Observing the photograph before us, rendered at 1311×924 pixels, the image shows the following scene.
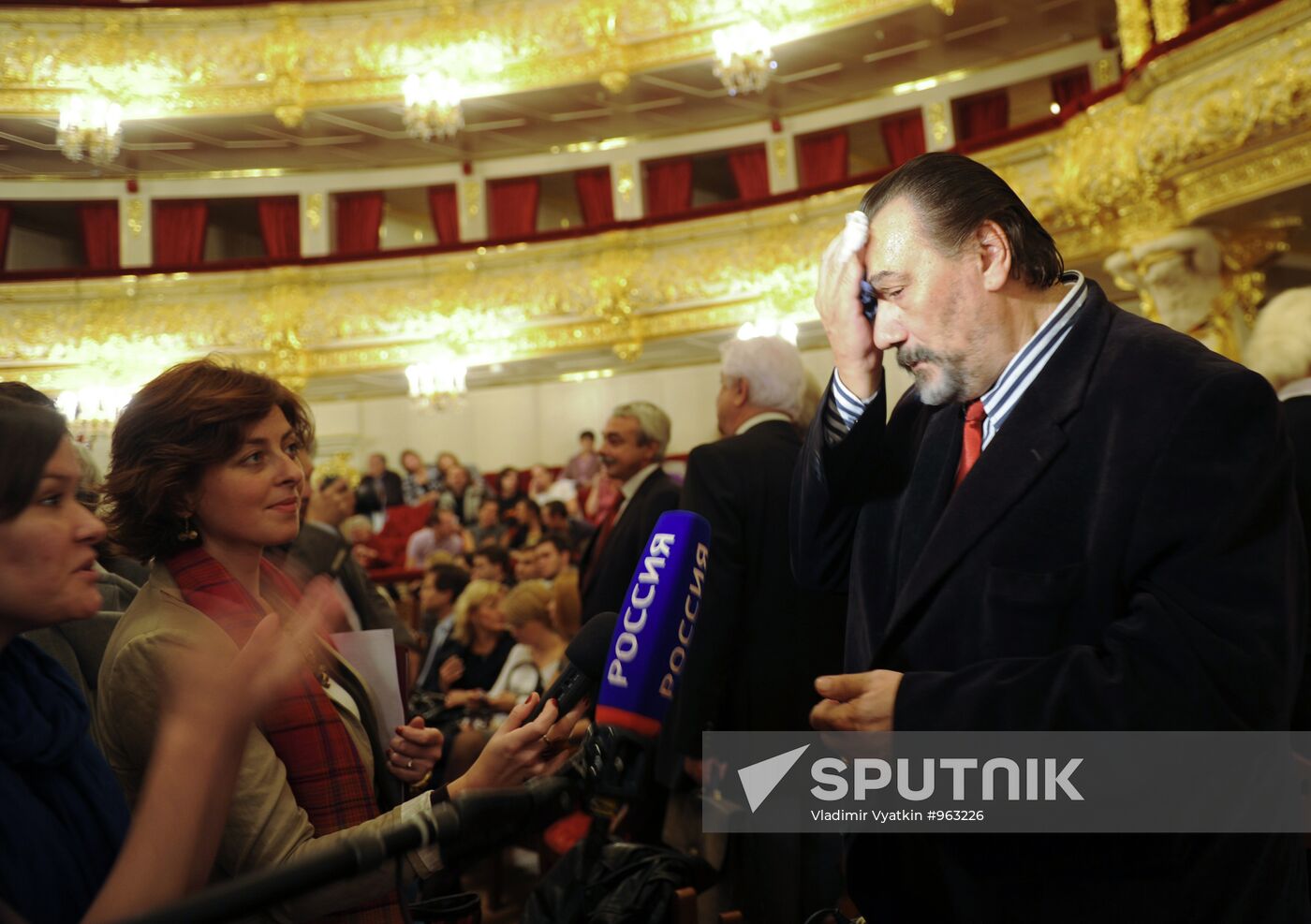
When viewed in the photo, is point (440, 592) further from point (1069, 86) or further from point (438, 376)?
point (1069, 86)

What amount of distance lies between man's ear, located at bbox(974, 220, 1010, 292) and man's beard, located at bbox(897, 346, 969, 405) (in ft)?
0.35

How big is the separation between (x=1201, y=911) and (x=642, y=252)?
11.3 meters

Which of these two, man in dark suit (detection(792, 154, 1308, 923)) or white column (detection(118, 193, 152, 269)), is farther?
white column (detection(118, 193, 152, 269))

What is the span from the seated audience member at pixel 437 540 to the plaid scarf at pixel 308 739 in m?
8.01

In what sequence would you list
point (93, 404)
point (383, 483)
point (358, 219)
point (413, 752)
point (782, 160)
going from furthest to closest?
point (358, 219)
point (782, 160)
point (383, 483)
point (93, 404)
point (413, 752)

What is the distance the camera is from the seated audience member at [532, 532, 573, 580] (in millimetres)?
6055

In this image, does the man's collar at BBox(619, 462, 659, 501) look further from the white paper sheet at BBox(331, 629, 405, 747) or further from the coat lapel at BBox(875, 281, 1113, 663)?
the coat lapel at BBox(875, 281, 1113, 663)

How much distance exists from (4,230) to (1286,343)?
13.5 metres

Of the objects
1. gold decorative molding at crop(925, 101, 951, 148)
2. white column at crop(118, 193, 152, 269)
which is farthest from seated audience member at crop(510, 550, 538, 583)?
white column at crop(118, 193, 152, 269)

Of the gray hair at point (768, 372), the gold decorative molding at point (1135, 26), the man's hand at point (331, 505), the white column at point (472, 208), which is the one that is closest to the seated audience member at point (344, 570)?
the man's hand at point (331, 505)

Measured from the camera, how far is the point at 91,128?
36.1 feet

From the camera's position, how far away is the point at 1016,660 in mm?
1211

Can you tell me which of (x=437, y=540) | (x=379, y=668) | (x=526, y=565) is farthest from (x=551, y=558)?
(x=379, y=668)

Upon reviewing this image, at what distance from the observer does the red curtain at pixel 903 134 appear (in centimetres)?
1220
